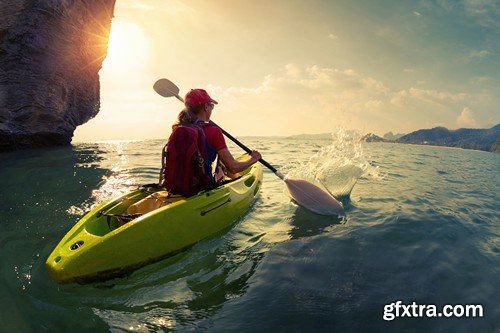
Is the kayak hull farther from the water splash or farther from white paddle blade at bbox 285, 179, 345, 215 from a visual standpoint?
the water splash

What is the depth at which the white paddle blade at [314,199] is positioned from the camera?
23.4 ft

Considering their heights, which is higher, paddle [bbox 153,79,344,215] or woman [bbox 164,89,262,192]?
woman [bbox 164,89,262,192]

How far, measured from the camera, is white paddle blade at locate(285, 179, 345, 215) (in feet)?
23.4

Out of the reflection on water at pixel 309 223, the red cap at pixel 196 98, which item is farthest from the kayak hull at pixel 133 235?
the red cap at pixel 196 98

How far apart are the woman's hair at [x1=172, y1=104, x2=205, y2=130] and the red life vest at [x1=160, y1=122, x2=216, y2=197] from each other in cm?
16

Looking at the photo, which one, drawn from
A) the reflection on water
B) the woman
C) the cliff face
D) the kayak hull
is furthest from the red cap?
the cliff face

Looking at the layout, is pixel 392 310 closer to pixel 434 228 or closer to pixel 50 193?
pixel 434 228

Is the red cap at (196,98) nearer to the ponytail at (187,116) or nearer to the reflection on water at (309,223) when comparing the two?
the ponytail at (187,116)

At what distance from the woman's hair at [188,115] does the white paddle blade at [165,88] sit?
4.54 metres

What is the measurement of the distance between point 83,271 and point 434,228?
21.4 feet

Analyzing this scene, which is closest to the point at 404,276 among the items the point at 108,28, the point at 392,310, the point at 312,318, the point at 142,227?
the point at 392,310

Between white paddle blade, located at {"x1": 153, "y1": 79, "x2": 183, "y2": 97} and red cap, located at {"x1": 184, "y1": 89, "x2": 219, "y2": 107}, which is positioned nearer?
red cap, located at {"x1": 184, "y1": 89, "x2": 219, "y2": 107}

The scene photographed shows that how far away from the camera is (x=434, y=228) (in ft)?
21.8

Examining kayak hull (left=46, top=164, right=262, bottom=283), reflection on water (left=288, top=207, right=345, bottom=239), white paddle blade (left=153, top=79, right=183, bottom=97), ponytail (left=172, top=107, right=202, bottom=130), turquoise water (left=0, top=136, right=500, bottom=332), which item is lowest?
turquoise water (left=0, top=136, right=500, bottom=332)
